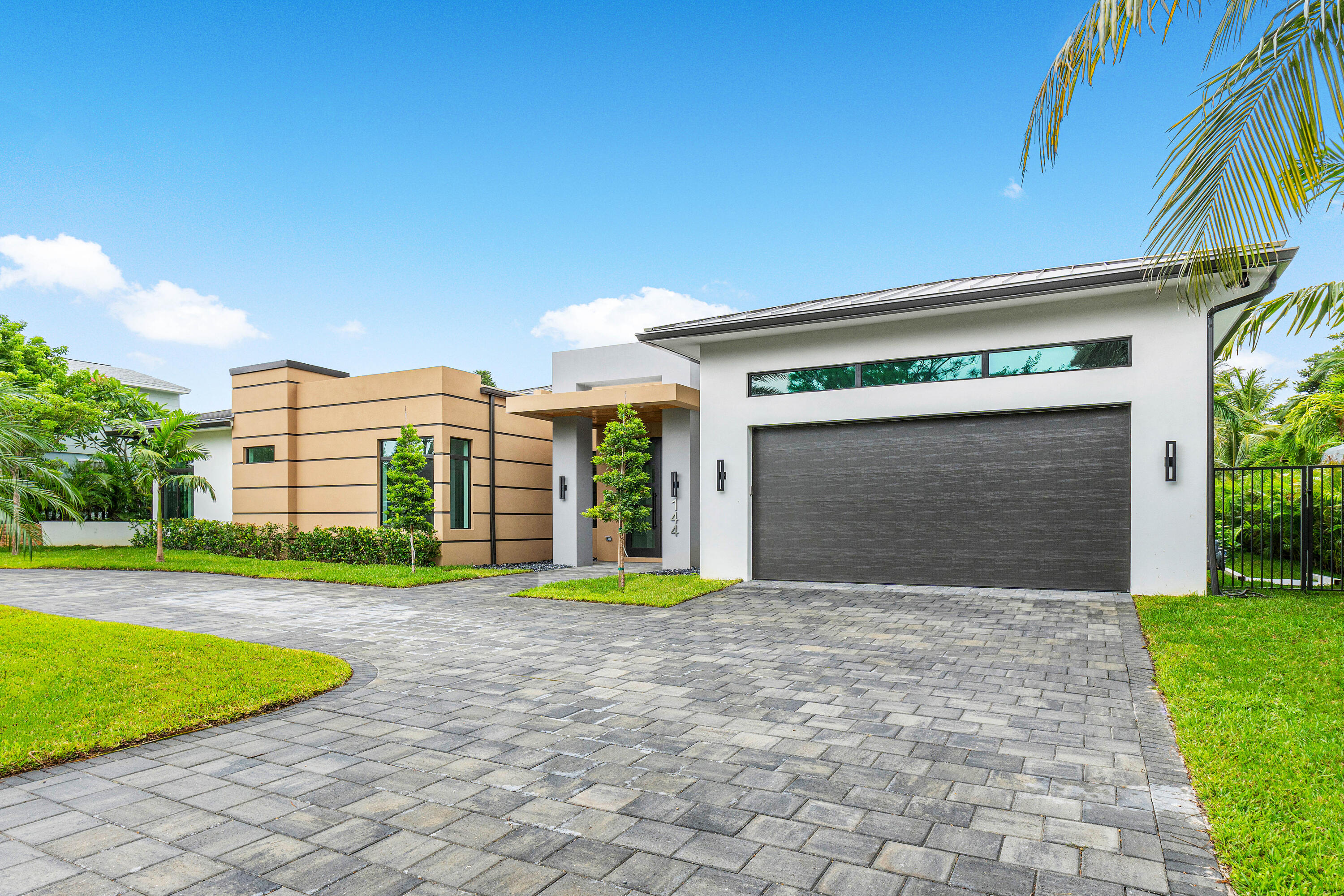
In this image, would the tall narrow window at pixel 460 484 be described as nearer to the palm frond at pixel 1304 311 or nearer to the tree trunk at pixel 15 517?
the tree trunk at pixel 15 517

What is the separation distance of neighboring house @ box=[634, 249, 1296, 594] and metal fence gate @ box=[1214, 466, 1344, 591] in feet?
3.05

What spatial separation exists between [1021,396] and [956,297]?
5.44 ft

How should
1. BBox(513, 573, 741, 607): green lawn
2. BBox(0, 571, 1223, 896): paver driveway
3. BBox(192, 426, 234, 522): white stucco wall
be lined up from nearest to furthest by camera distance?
BBox(0, 571, 1223, 896): paver driveway < BBox(513, 573, 741, 607): green lawn < BBox(192, 426, 234, 522): white stucco wall

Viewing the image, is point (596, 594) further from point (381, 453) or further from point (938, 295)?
point (381, 453)

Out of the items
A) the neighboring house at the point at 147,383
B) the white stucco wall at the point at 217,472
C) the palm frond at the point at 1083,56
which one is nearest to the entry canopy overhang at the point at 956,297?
the palm frond at the point at 1083,56

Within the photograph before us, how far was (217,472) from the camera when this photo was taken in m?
19.2

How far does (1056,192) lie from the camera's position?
503 inches

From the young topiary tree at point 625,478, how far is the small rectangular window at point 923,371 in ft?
12.0

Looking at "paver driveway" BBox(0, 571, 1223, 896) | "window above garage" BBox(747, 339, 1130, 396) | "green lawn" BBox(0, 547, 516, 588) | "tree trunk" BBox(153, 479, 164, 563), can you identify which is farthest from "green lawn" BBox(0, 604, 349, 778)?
"tree trunk" BBox(153, 479, 164, 563)

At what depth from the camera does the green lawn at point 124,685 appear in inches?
155

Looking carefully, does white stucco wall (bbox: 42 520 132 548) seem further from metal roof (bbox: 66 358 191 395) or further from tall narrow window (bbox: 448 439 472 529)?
tall narrow window (bbox: 448 439 472 529)

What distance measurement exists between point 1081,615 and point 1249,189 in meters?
5.25

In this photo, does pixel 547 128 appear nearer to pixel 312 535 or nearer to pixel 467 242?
pixel 467 242

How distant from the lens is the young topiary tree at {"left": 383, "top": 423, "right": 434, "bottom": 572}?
1259cm
